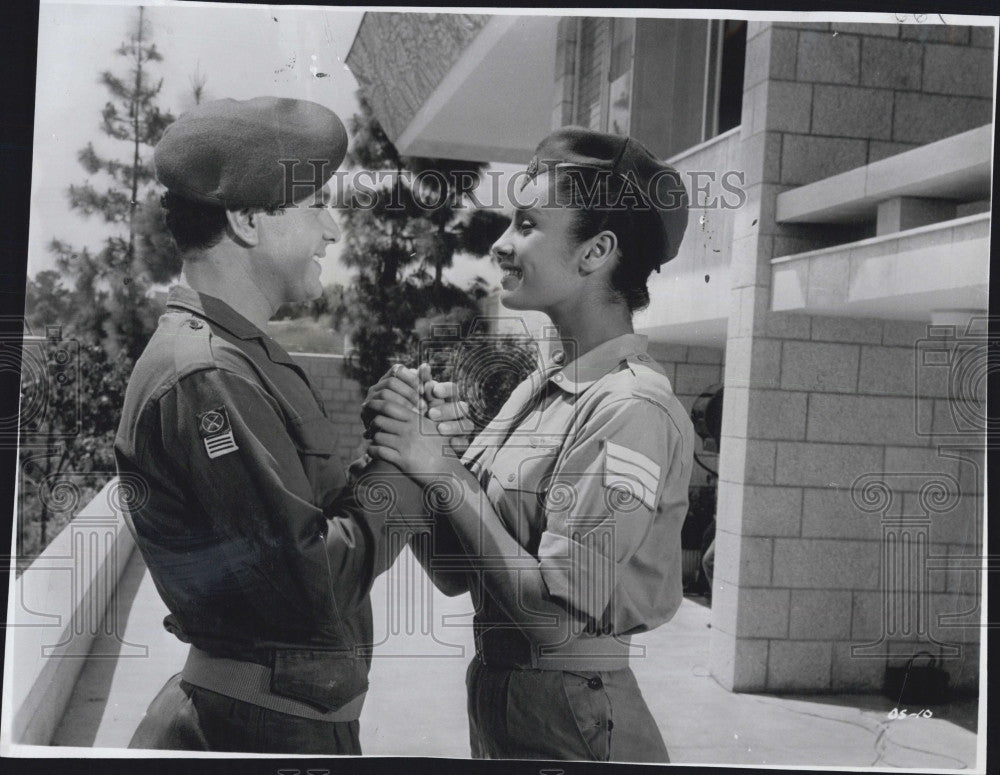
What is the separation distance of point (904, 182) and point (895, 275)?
237 mm

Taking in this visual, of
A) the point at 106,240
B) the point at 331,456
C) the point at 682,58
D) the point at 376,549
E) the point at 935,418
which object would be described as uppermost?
the point at 682,58

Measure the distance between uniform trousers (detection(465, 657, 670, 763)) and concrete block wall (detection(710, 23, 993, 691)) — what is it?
0.30 meters

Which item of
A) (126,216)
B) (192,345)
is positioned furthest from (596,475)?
(126,216)

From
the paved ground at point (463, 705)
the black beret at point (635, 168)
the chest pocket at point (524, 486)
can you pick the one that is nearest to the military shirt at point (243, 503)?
the paved ground at point (463, 705)

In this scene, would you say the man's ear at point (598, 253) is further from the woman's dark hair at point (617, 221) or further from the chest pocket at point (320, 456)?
the chest pocket at point (320, 456)

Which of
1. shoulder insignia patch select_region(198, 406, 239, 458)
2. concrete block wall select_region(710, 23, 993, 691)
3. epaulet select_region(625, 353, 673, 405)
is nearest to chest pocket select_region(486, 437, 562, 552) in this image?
epaulet select_region(625, 353, 673, 405)

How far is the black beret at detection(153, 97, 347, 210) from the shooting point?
237 centimetres

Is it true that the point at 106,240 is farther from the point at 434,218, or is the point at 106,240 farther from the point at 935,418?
the point at 935,418

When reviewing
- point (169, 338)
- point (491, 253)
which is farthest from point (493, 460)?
point (169, 338)

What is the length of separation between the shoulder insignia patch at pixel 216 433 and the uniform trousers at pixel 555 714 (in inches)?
32.5

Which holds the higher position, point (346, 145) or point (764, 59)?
point (764, 59)

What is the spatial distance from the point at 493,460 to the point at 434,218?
0.62 meters

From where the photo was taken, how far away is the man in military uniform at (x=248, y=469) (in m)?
2.31

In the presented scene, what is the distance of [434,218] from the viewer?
2.46 m
